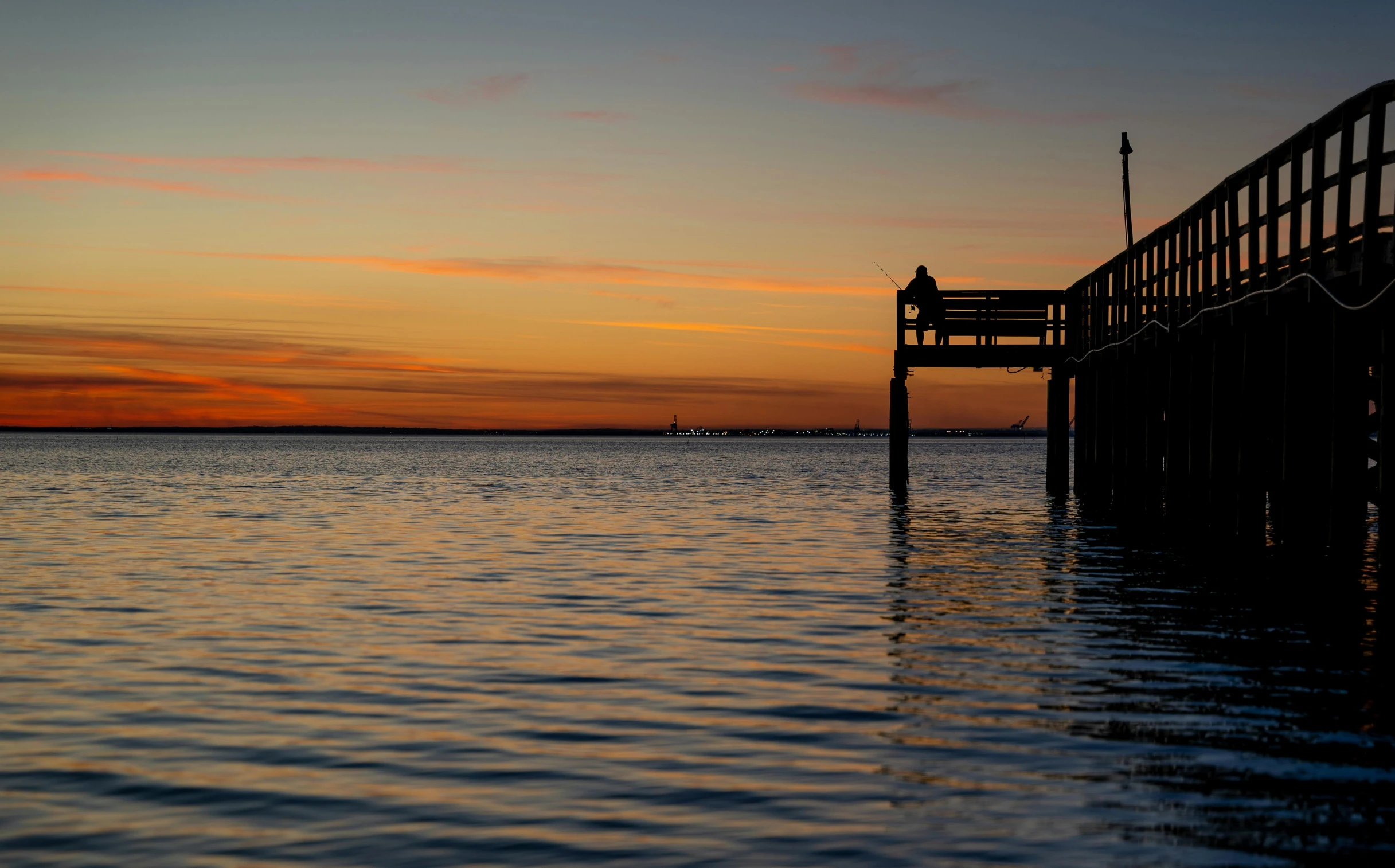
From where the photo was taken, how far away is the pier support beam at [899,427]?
34.8 meters

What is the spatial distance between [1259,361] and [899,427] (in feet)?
60.2

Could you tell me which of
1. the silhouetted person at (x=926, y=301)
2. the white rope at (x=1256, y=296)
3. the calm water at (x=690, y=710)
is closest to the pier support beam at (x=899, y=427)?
the silhouetted person at (x=926, y=301)

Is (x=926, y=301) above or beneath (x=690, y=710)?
above

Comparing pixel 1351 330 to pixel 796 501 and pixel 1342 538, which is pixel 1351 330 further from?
pixel 796 501

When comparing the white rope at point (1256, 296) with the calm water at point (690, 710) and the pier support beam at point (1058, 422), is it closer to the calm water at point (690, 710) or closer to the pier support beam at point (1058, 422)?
the calm water at point (690, 710)

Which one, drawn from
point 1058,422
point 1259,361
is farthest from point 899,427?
point 1259,361

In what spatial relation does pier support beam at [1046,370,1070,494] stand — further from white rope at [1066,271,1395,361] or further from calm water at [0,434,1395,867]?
calm water at [0,434,1395,867]

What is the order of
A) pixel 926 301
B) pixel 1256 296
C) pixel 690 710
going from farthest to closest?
1. pixel 926 301
2. pixel 1256 296
3. pixel 690 710

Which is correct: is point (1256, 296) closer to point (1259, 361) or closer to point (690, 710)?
point (1259, 361)

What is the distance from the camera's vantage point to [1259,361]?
1845cm

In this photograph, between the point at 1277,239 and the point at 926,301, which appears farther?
the point at 926,301

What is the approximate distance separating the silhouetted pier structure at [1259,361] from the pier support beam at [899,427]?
17.5ft

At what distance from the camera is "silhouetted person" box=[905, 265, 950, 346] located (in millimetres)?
32594

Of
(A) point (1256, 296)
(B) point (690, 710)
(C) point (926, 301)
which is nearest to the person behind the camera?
(B) point (690, 710)
